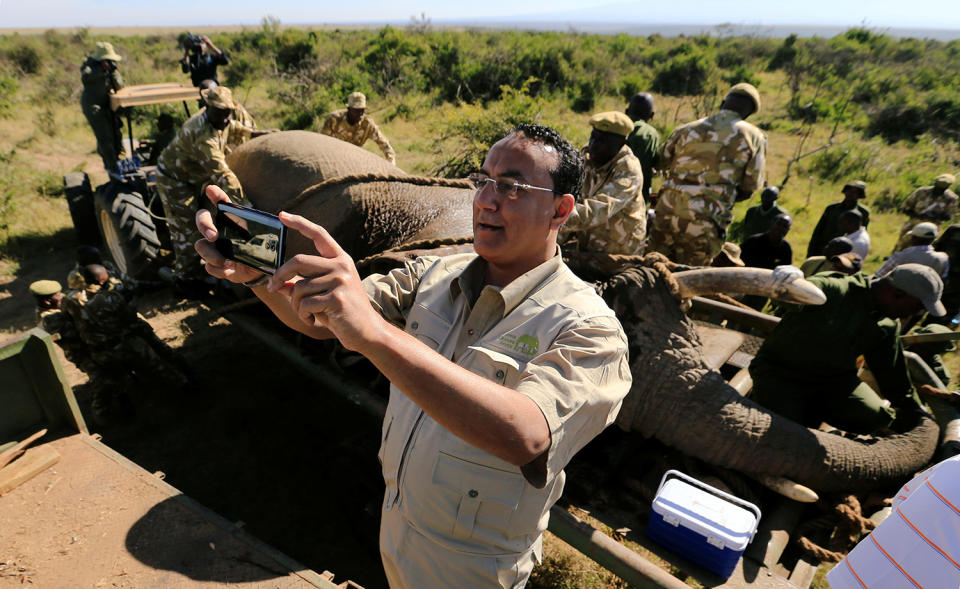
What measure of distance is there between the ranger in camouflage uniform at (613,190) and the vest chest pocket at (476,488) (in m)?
2.37

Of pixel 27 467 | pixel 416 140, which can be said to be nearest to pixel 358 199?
pixel 27 467

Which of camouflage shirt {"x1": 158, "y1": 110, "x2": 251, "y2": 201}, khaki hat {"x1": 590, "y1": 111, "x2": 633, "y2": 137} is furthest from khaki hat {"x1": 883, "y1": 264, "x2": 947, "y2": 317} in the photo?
camouflage shirt {"x1": 158, "y1": 110, "x2": 251, "y2": 201}

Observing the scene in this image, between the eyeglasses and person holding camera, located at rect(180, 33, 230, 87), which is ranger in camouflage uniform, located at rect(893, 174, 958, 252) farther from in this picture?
person holding camera, located at rect(180, 33, 230, 87)

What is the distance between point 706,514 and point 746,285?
116cm

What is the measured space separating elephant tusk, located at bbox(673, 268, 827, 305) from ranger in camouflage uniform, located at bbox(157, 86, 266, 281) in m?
3.56

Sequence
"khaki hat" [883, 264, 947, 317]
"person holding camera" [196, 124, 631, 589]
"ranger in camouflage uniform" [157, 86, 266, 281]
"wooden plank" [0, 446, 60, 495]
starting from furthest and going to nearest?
1. "ranger in camouflage uniform" [157, 86, 266, 281]
2. "khaki hat" [883, 264, 947, 317]
3. "wooden plank" [0, 446, 60, 495]
4. "person holding camera" [196, 124, 631, 589]

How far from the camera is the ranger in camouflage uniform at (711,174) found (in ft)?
15.8

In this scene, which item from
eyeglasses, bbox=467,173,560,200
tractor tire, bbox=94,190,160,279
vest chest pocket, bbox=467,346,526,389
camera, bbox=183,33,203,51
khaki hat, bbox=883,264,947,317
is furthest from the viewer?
camera, bbox=183,33,203,51

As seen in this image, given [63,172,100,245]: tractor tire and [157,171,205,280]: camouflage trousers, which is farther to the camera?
[63,172,100,245]: tractor tire

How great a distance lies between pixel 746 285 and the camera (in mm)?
2852

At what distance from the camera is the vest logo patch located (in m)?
1.51

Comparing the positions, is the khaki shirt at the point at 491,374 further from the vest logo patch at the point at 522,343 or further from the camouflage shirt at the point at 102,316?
the camouflage shirt at the point at 102,316

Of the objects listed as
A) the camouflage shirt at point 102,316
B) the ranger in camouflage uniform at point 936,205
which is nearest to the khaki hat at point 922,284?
the ranger in camouflage uniform at point 936,205

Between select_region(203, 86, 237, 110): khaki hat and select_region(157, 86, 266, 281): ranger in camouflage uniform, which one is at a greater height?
select_region(203, 86, 237, 110): khaki hat
